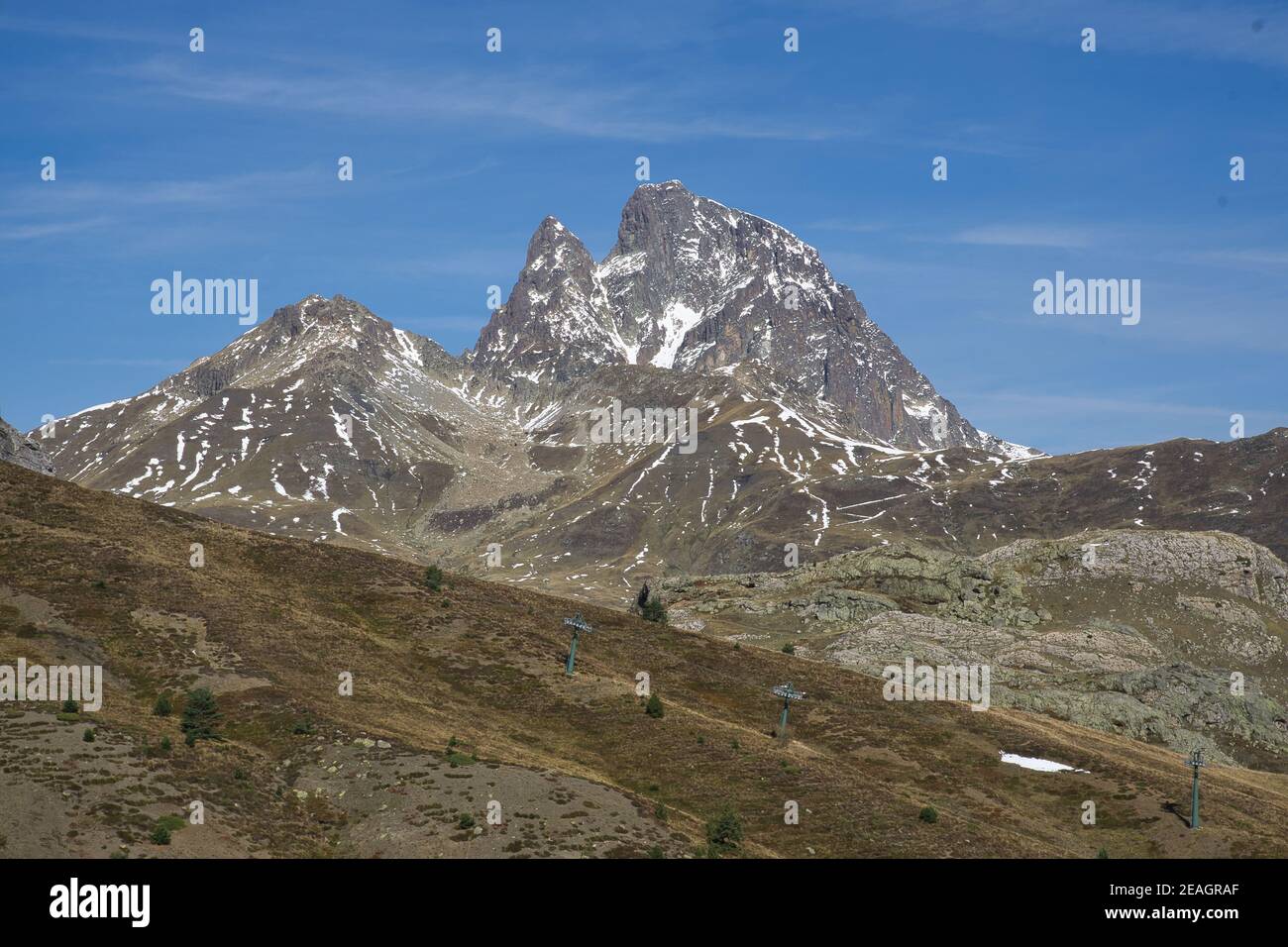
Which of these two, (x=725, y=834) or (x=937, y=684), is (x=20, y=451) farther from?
(x=725, y=834)

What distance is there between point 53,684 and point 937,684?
89.5 metres

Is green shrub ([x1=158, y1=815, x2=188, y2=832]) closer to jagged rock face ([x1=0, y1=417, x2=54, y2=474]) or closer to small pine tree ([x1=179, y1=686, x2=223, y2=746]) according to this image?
small pine tree ([x1=179, y1=686, x2=223, y2=746])

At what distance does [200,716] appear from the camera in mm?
64188

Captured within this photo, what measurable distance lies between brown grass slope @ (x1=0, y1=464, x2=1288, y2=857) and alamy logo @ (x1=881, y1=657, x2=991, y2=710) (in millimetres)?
2768

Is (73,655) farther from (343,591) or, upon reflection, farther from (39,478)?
(39,478)

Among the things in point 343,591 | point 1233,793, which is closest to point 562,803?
point 343,591

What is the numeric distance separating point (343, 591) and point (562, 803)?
4932cm

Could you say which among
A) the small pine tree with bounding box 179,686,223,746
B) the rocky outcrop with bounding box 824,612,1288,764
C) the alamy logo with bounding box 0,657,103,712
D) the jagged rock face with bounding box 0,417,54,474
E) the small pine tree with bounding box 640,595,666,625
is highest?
the jagged rock face with bounding box 0,417,54,474

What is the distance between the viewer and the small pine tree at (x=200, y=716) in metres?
62.6

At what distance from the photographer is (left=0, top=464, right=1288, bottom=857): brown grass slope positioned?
64.9 m

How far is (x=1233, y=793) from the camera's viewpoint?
86.9m
